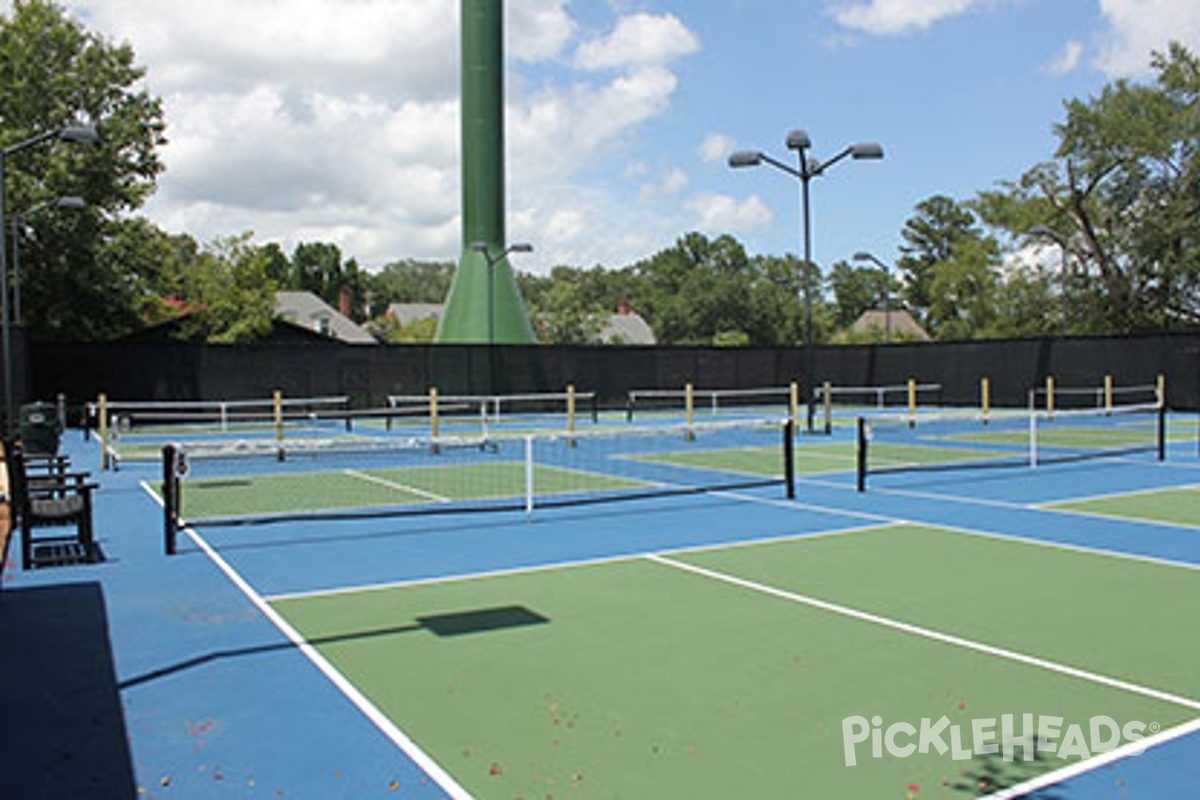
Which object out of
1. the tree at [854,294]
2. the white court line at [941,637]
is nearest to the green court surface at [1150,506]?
the white court line at [941,637]

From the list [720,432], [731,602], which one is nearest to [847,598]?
[731,602]

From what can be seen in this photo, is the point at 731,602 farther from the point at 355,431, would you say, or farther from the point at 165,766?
the point at 355,431

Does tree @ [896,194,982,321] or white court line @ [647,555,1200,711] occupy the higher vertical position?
tree @ [896,194,982,321]

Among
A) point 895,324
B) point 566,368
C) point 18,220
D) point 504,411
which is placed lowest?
point 504,411

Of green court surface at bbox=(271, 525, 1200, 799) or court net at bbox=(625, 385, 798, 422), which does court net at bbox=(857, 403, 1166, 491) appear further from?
court net at bbox=(625, 385, 798, 422)

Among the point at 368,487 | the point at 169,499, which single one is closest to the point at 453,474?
the point at 368,487

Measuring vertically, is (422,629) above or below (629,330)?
below

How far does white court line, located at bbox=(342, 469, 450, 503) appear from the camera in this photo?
14.2 metres

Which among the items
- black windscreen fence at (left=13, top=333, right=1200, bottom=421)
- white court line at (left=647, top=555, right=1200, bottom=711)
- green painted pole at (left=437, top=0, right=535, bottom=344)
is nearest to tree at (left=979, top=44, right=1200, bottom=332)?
black windscreen fence at (left=13, top=333, right=1200, bottom=421)

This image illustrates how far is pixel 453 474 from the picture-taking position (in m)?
17.2

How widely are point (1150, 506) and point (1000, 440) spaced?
1039cm

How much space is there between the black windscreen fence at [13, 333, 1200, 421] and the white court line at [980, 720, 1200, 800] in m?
25.2

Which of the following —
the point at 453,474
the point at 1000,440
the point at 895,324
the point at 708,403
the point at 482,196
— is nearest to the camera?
the point at 453,474

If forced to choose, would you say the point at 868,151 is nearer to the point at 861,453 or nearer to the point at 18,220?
the point at 861,453
